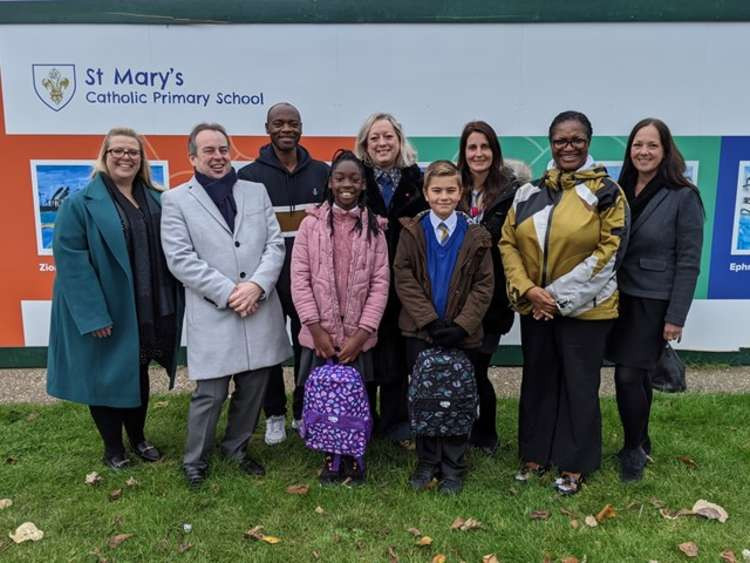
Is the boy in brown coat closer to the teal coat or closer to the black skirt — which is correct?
the black skirt

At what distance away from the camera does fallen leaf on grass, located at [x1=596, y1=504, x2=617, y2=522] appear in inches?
128

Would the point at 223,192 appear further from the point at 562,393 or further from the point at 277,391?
the point at 562,393

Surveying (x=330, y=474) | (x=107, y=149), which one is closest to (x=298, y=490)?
(x=330, y=474)

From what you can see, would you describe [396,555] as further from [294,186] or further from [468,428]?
[294,186]

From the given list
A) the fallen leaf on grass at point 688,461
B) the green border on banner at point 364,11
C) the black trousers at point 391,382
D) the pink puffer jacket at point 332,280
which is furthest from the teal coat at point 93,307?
the fallen leaf on grass at point 688,461

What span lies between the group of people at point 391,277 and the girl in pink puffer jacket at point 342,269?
1 cm

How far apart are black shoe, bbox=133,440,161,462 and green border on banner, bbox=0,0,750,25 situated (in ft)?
11.3

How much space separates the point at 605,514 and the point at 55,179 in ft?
16.4

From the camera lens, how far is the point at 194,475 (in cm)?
363

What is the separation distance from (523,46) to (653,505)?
3698 millimetres

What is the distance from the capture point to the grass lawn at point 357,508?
9.93 feet

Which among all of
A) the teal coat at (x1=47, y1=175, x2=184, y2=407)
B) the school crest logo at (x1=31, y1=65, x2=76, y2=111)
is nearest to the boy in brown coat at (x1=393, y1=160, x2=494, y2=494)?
the teal coat at (x1=47, y1=175, x2=184, y2=407)

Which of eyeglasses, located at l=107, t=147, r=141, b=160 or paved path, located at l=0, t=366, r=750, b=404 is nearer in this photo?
eyeglasses, located at l=107, t=147, r=141, b=160

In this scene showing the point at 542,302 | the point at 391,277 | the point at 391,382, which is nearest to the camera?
the point at 542,302
